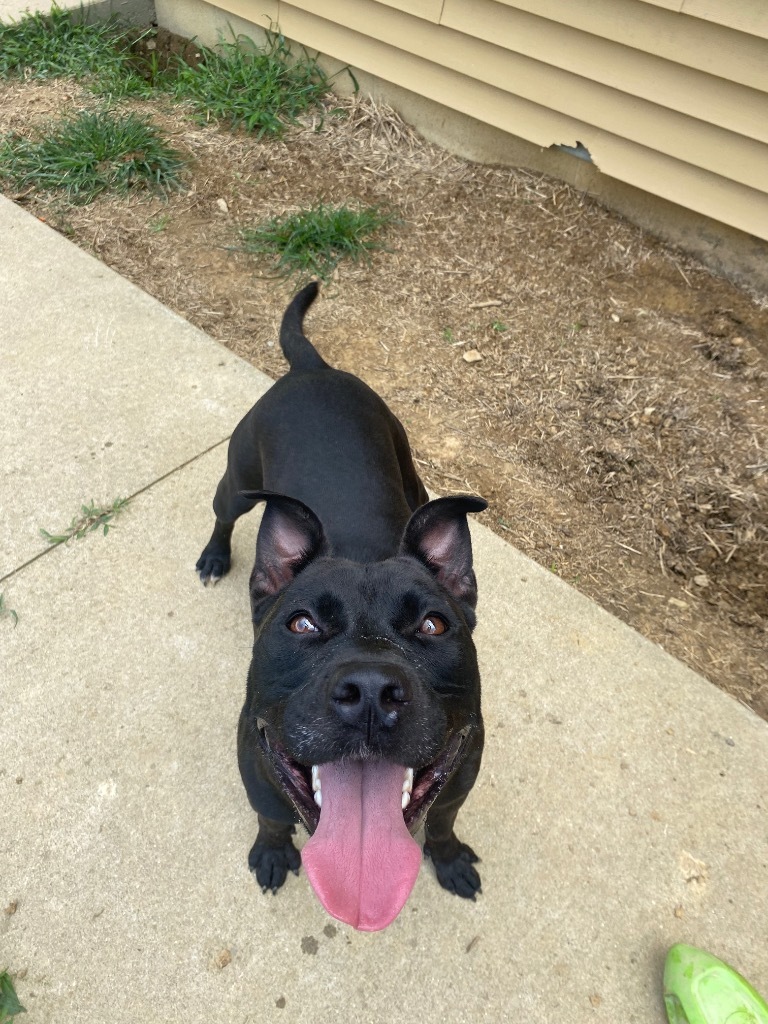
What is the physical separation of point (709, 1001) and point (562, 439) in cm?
263

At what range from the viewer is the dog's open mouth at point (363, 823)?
168 cm

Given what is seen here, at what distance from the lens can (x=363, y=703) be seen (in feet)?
4.99

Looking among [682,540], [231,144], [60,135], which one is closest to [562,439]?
[682,540]

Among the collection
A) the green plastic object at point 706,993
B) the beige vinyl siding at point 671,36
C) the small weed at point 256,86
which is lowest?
the green plastic object at point 706,993

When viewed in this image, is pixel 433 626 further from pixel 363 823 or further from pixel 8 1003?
pixel 8 1003

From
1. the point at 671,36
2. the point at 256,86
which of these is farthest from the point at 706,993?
the point at 256,86

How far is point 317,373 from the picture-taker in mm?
2857

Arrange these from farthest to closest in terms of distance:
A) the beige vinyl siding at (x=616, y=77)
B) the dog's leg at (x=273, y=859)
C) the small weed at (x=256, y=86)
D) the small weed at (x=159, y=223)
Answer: the small weed at (x=256, y=86) < the small weed at (x=159, y=223) < the beige vinyl siding at (x=616, y=77) < the dog's leg at (x=273, y=859)

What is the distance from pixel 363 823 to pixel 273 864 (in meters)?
0.78

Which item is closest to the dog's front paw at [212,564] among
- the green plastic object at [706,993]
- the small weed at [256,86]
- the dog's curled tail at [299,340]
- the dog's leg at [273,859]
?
the dog's curled tail at [299,340]

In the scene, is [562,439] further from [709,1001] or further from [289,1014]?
[289,1014]

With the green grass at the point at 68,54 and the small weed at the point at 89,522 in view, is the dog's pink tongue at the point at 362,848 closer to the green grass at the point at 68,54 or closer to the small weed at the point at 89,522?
the small weed at the point at 89,522

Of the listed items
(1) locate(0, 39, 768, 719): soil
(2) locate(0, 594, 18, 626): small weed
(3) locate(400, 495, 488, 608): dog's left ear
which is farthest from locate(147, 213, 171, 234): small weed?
(3) locate(400, 495, 488, 608): dog's left ear

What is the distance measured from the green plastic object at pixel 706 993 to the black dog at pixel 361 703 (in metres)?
0.64
